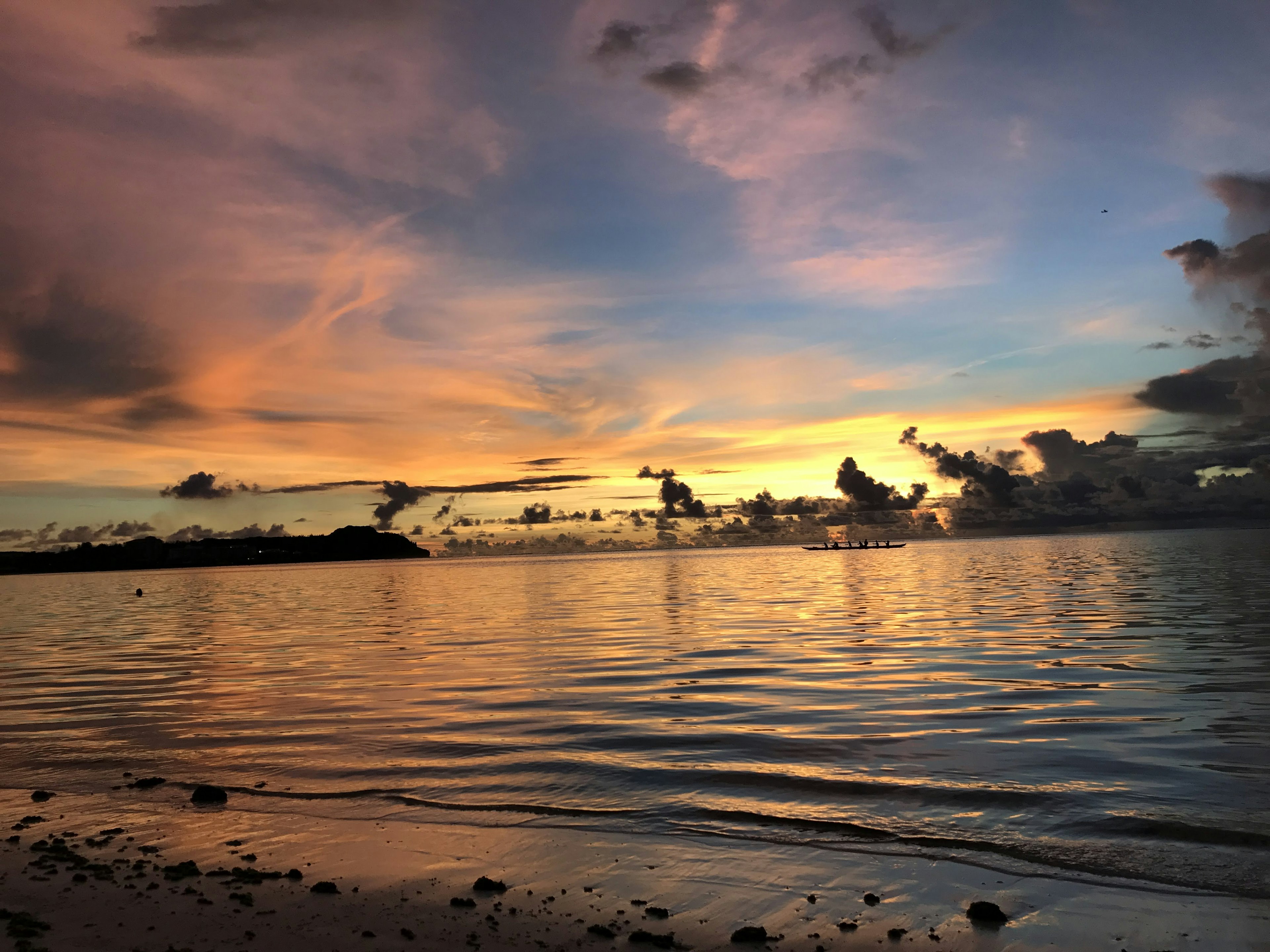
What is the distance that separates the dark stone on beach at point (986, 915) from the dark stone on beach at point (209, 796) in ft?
35.1

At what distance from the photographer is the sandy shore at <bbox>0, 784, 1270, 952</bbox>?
24.0 feet

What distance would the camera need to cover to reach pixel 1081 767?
44.7ft

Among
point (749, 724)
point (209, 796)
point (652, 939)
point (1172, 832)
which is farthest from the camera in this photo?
point (749, 724)

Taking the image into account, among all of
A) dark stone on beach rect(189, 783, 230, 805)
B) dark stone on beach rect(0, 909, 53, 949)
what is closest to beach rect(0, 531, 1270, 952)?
dark stone on beach rect(0, 909, 53, 949)

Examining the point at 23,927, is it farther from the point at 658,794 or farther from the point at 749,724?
the point at 749,724

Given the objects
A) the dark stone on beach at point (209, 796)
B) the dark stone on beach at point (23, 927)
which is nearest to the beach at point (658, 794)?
the dark stone on beach at point (23, 927)

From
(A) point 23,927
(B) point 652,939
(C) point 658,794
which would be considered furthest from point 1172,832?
(A) point 23,927

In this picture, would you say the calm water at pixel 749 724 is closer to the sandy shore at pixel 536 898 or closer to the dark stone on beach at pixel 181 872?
the sandy shore at pixel 536 898

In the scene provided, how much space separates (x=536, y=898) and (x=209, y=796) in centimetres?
703

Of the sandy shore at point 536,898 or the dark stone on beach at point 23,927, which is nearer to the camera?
the dark stone on beach at point 23,927

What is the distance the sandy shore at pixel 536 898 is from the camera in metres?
7.32

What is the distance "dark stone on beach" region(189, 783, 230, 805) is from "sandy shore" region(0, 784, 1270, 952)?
158cm

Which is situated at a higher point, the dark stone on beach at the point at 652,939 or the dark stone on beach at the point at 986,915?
the dark stone on beach at the point at 652,939

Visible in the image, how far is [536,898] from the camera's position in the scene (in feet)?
27.5
